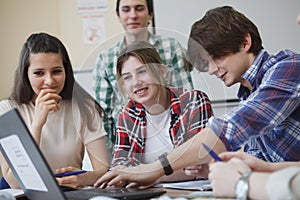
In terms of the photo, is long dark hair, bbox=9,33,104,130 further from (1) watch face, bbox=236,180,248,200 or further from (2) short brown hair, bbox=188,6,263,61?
(1) watch face, bbox=236,180,248,200

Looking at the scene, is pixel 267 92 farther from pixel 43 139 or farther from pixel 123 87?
pixel 43 139

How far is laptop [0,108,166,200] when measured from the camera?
0.87 m

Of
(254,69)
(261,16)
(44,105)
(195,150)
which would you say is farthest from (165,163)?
(261,16)

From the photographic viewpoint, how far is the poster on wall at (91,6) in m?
2.83

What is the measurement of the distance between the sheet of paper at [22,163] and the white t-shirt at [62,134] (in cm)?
58

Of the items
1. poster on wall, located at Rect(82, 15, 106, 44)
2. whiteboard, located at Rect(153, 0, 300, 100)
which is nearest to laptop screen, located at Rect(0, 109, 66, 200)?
whiteboard, located at Rect(153, 0, 300, 100)

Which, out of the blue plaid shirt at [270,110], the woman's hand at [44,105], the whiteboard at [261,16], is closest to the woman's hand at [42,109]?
the woman's hand at [44,105]

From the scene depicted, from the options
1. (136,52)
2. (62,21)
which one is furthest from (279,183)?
(62,21)

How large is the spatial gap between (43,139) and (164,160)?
0.63 meters

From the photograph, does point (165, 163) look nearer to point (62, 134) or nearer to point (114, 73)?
point (114, 73)

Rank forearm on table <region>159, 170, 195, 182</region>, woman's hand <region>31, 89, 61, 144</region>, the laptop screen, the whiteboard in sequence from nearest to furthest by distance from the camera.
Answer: the laptop screen, forearm on table <region>159, 170, 195, 182</region>, woman's hand <region>31, 89, 61, 144</region>, the whiteboard

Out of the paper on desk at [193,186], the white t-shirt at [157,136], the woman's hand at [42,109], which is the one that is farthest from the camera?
the woman's hand at [42,109]

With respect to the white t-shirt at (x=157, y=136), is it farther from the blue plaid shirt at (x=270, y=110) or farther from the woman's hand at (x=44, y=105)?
the woman's hand at (x=44, y=105)

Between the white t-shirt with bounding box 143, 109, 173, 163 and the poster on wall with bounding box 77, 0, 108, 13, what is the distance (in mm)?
1673
